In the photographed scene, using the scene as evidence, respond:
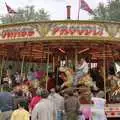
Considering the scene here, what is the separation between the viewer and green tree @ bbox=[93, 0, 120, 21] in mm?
74750

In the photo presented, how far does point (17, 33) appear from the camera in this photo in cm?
1631

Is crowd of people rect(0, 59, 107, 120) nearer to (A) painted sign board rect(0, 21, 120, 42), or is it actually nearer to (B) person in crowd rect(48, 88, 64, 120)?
(B) person in crowd rect(48, 88, 64, 120)

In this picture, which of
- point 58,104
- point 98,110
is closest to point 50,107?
point 58,104

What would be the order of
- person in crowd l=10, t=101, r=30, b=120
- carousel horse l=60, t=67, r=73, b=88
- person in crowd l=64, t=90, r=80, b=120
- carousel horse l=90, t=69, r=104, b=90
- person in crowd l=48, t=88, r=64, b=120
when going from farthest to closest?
1. carousel horse l=90, t=69, r=104, b=90
2. carousel horse l=60, t=67, r=73, b=88
3. person in crowd l=48, t=88, r=64, b=120
4. person in crowd l=64, t=90, r=80, b=120
5. person in crowd l=10, t=101, r=30, b=120

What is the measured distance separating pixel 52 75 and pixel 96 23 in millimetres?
3061

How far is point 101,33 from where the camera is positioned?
51.4 ft

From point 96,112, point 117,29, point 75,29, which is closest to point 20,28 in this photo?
point 75,29

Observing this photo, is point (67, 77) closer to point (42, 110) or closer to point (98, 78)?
point (98, 78)

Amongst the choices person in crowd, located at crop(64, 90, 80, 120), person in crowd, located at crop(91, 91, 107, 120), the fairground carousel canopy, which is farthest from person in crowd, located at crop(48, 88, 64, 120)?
the fairground carousel canopy

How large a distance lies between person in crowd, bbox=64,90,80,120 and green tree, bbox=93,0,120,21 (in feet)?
204

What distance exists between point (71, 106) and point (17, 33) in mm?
5109

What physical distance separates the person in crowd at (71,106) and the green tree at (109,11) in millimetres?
62056

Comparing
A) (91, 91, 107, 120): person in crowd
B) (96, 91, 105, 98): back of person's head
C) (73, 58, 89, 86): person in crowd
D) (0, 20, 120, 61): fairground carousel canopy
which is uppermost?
(0, 20, 120, 61): fairground carousel canopy

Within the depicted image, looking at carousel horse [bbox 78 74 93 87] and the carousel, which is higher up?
the carousel
